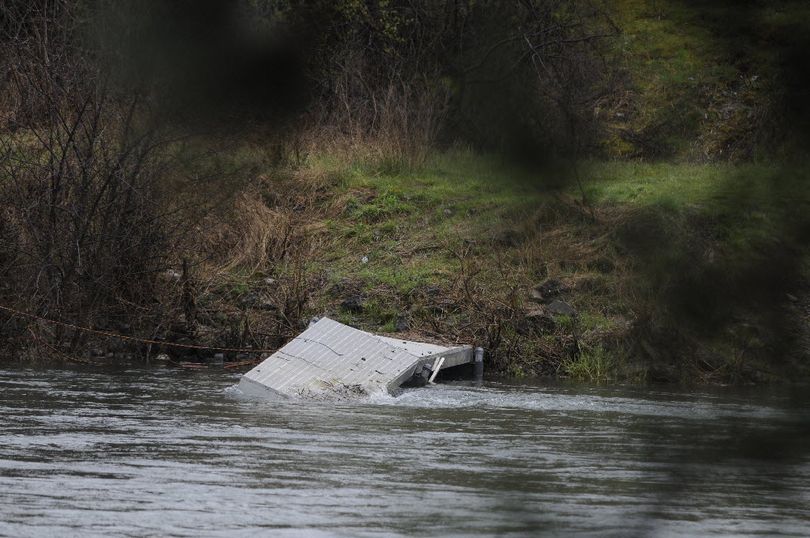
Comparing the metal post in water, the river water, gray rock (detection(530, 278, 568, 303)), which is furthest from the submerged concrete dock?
gray rock (detection(530, 278, 568, 303))

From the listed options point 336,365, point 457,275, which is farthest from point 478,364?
point 336,365

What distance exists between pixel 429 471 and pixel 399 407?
156 inches

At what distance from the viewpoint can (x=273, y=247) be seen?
67.4 feet

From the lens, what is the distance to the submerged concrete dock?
1412cm

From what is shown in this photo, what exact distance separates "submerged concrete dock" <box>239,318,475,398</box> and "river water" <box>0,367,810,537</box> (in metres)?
0.33

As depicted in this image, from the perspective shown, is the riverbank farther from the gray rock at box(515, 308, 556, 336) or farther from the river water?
the river water

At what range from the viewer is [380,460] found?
394 inches

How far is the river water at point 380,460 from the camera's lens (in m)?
2.55

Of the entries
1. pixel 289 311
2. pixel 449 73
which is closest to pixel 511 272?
pixel 289 311

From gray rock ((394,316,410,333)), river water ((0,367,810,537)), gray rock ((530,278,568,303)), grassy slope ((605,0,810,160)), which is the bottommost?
river water ((0,367,810,537))

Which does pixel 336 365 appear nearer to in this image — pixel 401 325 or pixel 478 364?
pixel 478 364

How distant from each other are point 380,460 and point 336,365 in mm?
4797

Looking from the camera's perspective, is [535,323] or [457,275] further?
[457,275]

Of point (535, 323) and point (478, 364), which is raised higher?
point (535, 323)
